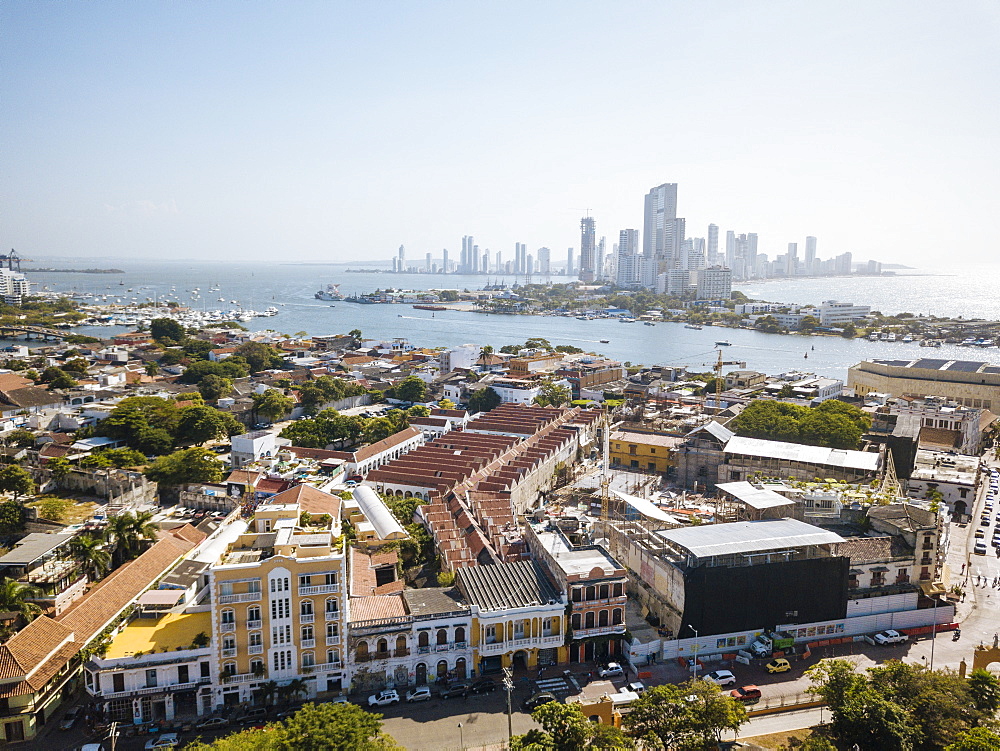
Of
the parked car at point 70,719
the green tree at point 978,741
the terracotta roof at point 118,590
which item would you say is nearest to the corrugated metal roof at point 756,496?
the green tree at point 978,741

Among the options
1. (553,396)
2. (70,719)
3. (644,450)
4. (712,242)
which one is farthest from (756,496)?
(712,242)

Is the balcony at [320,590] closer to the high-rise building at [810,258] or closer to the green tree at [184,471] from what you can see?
the green tree at [184,471]

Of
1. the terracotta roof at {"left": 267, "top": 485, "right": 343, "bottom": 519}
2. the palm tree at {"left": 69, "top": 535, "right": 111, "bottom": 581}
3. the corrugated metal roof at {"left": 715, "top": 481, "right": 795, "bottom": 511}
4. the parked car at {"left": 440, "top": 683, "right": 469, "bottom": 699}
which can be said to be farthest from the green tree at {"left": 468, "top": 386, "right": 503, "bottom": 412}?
the parked car at {"left": 440, "top": 683, "right": 469, "bottom": 699}

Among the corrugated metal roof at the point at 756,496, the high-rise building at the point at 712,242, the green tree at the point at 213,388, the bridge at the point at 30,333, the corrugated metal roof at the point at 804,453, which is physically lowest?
the green tree at the point at 213,388

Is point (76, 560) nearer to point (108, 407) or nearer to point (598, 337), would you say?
point (108, 407)

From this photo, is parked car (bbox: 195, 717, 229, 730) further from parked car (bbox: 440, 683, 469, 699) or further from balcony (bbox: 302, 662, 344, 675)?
parked car (bbox: 440, 683, 469, 699)
